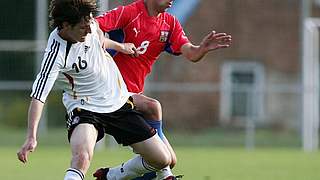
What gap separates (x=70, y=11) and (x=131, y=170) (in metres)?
2.02

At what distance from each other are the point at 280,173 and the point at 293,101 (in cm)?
1331

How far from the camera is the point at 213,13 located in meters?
26.7

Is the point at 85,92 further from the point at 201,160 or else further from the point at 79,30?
the point at 201,160

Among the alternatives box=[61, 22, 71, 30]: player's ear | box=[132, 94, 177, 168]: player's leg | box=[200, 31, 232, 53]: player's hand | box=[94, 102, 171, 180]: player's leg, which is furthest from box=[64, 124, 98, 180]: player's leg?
box=[200, 31, 232, 53]: player's hand

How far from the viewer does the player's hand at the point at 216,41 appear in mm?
8430

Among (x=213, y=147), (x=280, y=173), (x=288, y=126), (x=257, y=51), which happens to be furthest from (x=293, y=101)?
(x=280, y=173)

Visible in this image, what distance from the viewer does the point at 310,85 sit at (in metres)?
22.2

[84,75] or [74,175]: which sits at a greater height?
[84,75]

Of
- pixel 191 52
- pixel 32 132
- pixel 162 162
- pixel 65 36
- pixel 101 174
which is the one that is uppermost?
pixel 65 36

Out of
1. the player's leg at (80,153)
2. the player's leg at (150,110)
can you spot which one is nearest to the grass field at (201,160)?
the player's leg at (150,110)

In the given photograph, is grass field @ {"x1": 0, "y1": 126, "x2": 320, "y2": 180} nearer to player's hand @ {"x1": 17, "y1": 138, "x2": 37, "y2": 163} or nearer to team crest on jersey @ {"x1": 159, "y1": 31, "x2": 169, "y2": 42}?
team crest on jersey @ {"x1": 159, "y1": 31, "x2": 169, "y2": 42}

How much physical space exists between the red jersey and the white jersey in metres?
0.67

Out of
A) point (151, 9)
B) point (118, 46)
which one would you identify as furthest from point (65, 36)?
point (151, 9)

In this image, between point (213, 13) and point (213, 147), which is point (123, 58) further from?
point (213, 13)
